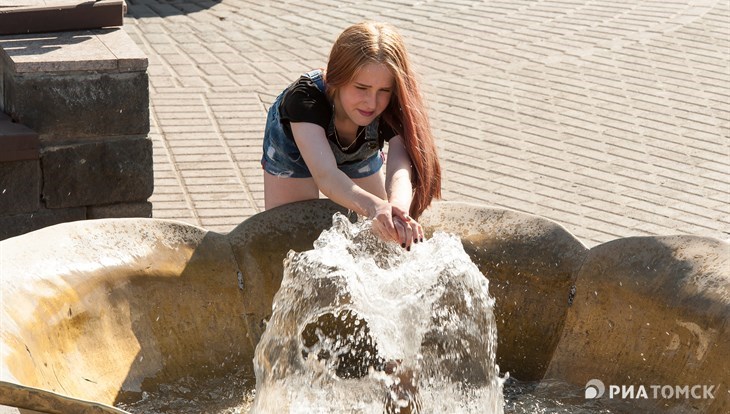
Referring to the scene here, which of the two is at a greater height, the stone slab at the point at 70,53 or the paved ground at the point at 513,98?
the stone slab at the point at 70,53

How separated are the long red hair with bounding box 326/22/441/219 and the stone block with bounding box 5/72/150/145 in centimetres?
125

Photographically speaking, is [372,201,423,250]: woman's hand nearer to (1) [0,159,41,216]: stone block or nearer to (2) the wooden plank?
(1) [0,159,41,216]: stone block

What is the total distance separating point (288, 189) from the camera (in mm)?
3271

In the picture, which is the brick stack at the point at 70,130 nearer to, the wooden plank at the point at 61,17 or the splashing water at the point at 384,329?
the wooden plank at the point at 61,17

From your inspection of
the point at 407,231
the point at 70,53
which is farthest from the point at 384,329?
the point at 70,53

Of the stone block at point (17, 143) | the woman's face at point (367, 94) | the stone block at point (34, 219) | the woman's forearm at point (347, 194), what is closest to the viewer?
the woman's forearm at point (347, 194)

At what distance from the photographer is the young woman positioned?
2926 millimetres

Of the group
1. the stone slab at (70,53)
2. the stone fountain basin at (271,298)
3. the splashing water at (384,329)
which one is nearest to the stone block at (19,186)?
the stone slab at (70,53)

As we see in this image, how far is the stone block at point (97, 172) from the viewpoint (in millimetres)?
4070

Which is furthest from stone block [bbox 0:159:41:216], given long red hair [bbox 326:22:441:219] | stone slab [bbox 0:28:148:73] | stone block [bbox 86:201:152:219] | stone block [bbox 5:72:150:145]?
long red hair [bbox 326:22:441:219]

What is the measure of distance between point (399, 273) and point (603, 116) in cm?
388

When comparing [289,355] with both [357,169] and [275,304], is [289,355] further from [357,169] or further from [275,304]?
[357,169]

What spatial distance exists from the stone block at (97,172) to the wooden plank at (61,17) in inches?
21.0

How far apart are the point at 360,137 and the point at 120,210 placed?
1.41 meters
